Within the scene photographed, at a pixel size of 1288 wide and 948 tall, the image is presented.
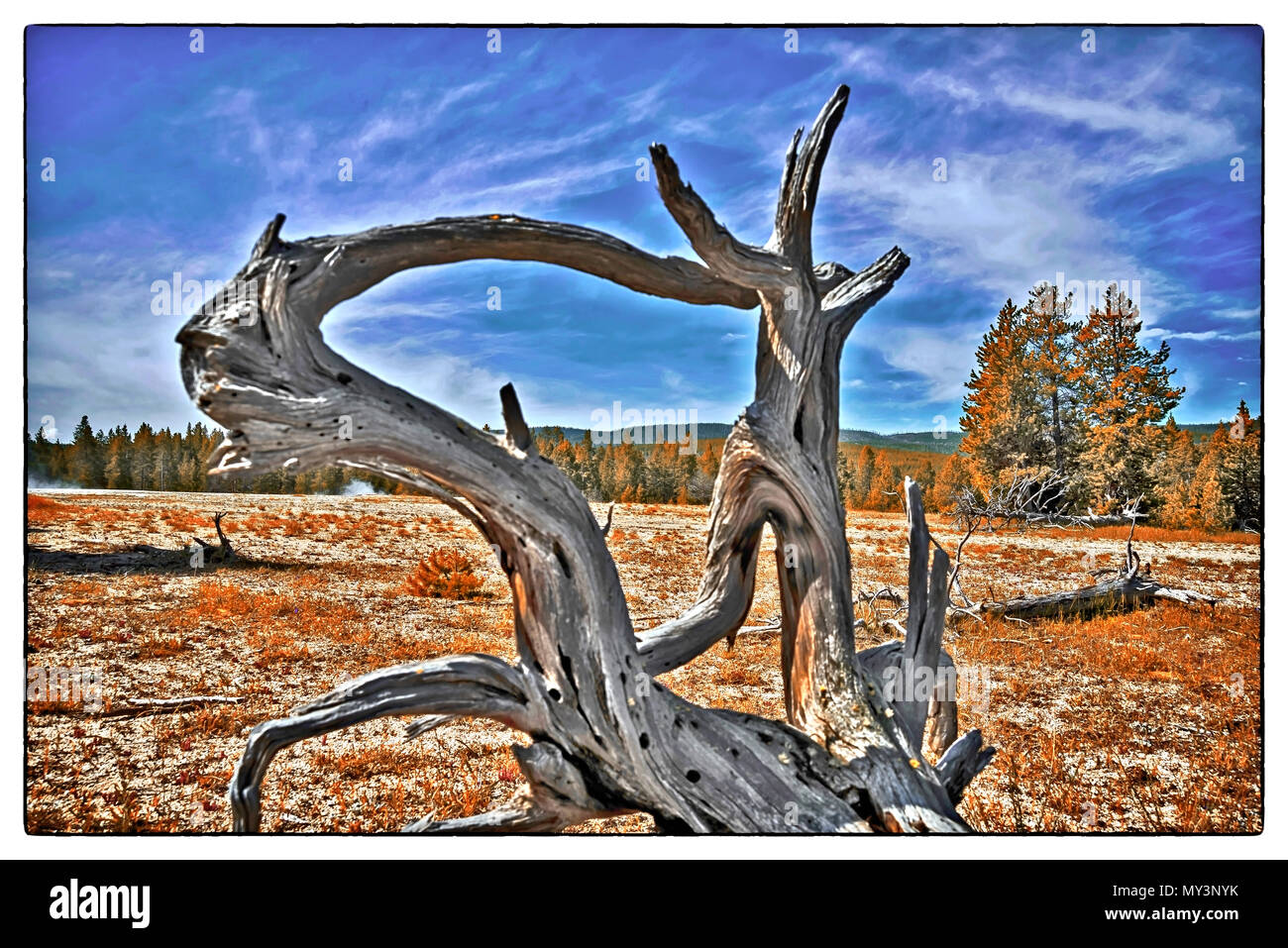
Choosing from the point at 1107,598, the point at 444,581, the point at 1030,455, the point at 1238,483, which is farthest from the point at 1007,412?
the point at 444,581

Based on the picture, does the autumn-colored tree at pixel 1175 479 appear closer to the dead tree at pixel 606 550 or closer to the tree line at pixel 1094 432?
the tree line at pixel 1094 432

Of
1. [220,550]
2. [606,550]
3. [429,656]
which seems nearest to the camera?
[606,550]

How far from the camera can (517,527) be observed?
3350 millimetres

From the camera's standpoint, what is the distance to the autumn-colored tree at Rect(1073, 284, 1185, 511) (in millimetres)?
18953

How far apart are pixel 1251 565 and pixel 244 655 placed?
16.0 meters

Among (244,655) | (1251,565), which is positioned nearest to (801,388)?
(244,655)

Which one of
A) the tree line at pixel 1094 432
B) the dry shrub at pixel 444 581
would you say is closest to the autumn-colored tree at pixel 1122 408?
the tree line at pixel 1094 432
